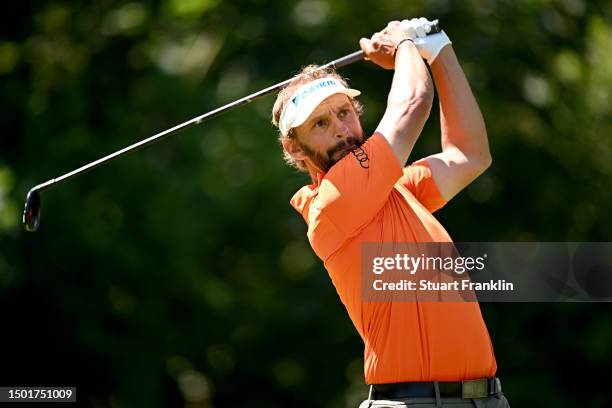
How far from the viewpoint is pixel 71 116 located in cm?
817

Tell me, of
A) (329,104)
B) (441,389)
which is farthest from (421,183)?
(441,389)

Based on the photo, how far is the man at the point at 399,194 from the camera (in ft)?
9.89

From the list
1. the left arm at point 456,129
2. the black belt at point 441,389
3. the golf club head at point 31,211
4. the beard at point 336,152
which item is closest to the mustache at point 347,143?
the beard at point 336,152

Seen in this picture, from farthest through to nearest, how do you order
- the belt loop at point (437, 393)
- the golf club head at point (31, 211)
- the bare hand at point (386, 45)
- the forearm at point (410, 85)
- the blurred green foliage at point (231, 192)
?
the blurred green foliage at point (231, 192)
the golf club head at point (31, 211)
the bare hand at point (386, 45)
the forearm at point (410, 85)
the belt loop at point (437, 393)

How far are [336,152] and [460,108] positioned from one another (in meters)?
0.38

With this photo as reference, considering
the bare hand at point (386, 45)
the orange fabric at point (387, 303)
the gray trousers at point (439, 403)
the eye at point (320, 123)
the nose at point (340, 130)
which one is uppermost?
the bare hand at point (386, 45)

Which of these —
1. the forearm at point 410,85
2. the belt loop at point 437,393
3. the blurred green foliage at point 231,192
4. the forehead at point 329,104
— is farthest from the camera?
the blurred green foliage at point 231,192

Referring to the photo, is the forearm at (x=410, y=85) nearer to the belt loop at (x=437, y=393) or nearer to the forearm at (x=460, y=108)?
the forearm at (x=460, y=108)

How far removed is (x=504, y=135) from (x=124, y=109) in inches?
103

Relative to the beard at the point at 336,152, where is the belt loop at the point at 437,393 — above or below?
below

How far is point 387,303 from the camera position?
3041 millimetres

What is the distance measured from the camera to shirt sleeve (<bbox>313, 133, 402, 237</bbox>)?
304 centimetres

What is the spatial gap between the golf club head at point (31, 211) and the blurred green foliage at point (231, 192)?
3298 mm

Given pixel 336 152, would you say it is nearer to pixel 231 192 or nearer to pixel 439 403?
pixel 439 403
